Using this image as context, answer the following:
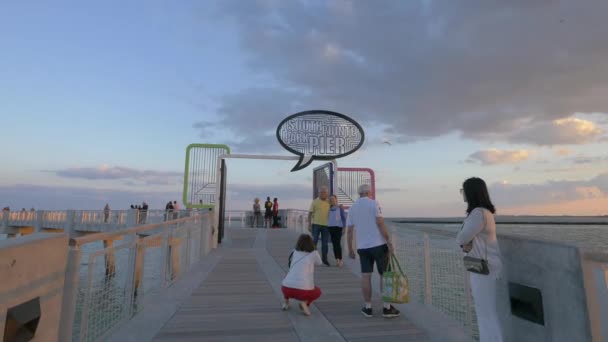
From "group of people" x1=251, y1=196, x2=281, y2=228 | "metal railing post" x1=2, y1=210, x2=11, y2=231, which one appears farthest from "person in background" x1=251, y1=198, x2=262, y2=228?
"metal railing post" x1=2, y1=210, x2=11, y2=231

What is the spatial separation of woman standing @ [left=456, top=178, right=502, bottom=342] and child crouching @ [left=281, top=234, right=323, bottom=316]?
1913 mm

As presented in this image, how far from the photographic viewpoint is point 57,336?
2369 millimetres

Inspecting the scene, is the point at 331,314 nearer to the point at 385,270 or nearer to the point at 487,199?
the point at 385,270

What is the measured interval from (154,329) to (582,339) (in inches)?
146

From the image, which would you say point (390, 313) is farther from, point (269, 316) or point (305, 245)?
point (269, 316)

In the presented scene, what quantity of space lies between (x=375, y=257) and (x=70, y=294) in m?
3.02

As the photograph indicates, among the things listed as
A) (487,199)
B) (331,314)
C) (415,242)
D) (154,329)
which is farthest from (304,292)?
(487,199)

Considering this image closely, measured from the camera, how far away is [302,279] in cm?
414

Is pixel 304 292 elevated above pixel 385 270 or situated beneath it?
situated beneath

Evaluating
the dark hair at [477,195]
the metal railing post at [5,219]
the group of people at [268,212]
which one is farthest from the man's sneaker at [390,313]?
the metal railing post at [5,219]

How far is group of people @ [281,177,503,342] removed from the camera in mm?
2684

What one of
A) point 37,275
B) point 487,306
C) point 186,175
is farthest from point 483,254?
point 186,175

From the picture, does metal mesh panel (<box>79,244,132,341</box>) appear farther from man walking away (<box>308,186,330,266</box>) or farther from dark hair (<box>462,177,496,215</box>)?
man walking away (<box>308,186,330,266</box>)

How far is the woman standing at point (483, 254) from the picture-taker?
8.72 feet
